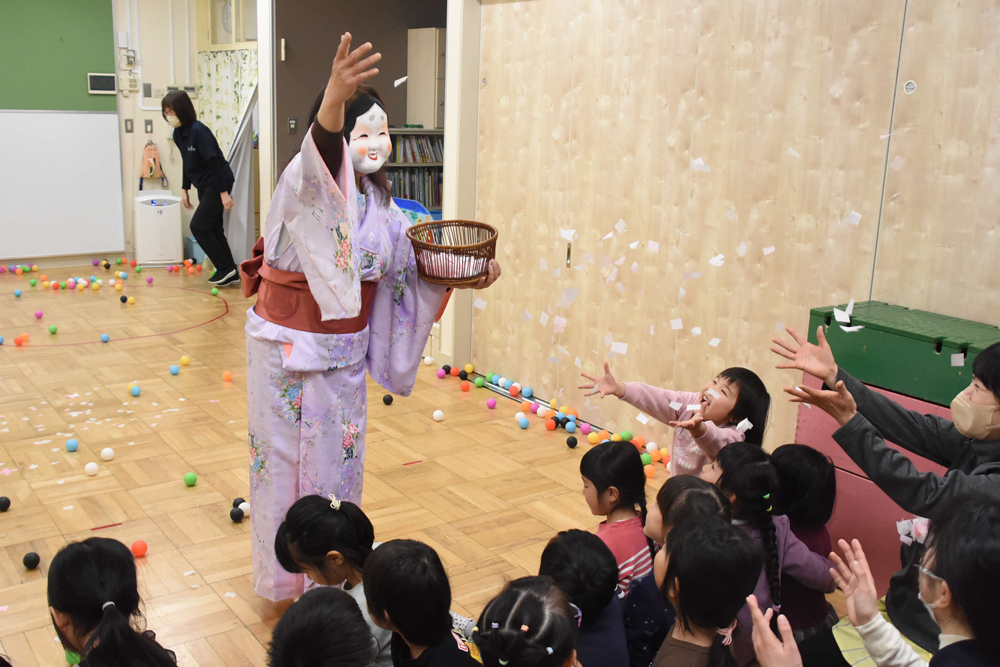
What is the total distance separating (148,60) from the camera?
7.83 metres

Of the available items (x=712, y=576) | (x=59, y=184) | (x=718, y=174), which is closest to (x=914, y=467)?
(x=712, y=576)

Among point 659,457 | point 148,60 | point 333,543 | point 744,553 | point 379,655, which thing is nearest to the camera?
point 744,553

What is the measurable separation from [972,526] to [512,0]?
12.1ft

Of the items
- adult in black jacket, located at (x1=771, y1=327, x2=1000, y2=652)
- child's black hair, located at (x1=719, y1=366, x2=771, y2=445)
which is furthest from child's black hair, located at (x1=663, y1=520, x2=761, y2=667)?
child's black hair, located at (x1=719, y1=366, x2=771, y2=445)

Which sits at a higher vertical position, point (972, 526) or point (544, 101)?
point (544, 101)

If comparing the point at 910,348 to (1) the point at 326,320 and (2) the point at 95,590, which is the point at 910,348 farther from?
(2) the point at 95,590

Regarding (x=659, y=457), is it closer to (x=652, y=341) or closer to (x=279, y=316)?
(x=652, y=341)

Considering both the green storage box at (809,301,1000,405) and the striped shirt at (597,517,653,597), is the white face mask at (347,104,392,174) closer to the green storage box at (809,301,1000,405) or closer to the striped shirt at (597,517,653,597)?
the striped shirt at (597,517,653,597)

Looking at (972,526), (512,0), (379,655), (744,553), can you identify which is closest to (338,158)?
(379,655)

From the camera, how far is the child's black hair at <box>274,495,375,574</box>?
2131 mm

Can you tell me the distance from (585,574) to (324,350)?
3.32 feet

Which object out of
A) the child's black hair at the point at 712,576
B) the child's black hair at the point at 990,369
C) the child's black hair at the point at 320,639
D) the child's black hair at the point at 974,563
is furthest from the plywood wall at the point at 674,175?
the child's black hair at the point at 320,639

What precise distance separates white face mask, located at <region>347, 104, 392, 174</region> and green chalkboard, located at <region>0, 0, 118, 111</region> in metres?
6.14

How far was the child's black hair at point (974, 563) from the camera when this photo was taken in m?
1.31
